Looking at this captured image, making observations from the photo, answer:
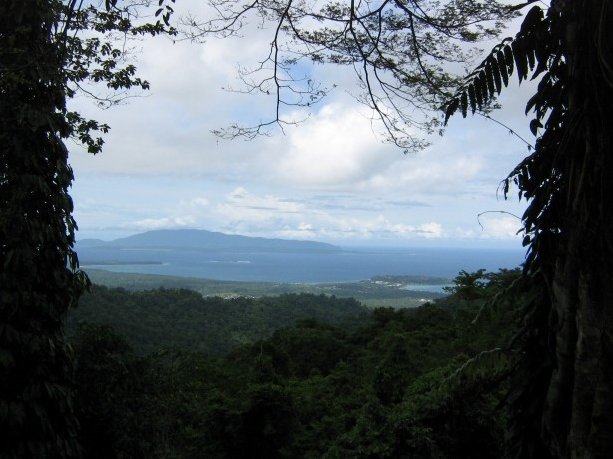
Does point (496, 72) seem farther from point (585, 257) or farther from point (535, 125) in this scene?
point (585, 257)

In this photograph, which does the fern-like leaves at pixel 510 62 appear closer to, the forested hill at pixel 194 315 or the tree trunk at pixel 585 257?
the tree trunk at pixel 585 257

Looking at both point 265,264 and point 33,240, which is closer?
point 33,240

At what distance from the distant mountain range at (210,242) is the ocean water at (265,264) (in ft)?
12.1

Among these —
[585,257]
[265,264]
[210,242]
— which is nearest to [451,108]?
[585,257]

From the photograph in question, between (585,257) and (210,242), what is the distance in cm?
14485

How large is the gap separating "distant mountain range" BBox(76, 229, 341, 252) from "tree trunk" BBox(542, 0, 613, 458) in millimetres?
133679

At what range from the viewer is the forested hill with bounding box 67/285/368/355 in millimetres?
17953

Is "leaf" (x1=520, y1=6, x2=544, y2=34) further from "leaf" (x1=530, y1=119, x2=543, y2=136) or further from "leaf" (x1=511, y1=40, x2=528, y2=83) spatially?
"leaf" (x1=530, y1=119, x2=543, y2=136)

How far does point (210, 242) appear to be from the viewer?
14375 centimetres

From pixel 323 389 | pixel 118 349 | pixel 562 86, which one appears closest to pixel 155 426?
pixel 118 349

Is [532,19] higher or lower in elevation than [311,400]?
higher

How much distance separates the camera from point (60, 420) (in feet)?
11.3

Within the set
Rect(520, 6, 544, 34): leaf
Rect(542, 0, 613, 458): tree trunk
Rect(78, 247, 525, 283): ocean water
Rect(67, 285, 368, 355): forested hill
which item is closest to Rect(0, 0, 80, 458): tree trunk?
Rect(520, 6, 544, 34): leaf

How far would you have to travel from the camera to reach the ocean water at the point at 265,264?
2891 inches
